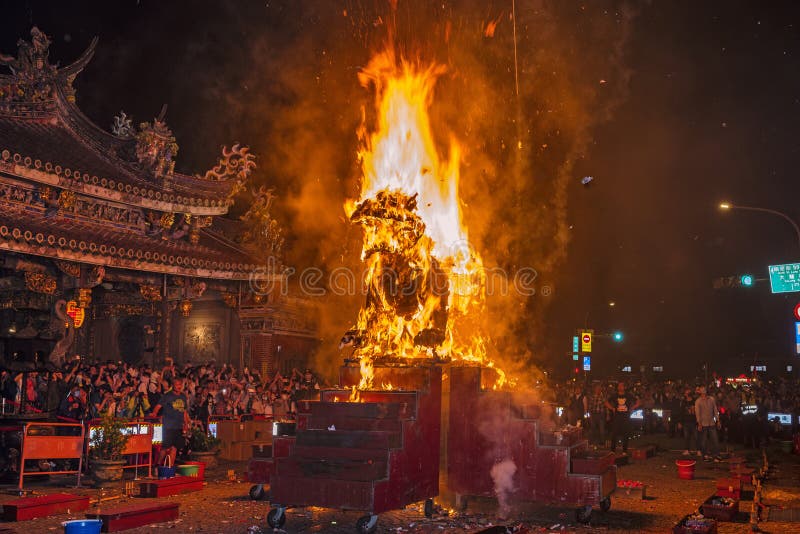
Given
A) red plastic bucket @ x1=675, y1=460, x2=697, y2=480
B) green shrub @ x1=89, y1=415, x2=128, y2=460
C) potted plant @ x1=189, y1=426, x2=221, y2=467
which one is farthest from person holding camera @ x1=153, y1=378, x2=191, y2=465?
red plastic bucket @ x1=675, y1=460, x2=697, y2=480

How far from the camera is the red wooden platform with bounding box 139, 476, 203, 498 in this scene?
1164 centimetres

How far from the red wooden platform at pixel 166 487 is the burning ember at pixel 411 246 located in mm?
3689

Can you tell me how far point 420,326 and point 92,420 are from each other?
23.5 feet

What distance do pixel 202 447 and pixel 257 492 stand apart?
5272 mm

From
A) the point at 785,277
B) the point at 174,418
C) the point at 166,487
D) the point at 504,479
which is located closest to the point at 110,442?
the point at 174,418

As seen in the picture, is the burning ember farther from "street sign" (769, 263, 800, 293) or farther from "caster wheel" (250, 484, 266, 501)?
"street sign" (769, 263, 800, 293)

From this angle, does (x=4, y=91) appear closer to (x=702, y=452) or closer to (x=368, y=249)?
(x=368, y=249)

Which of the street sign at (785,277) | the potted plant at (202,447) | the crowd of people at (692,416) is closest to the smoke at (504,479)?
the potted plant at (202,447)

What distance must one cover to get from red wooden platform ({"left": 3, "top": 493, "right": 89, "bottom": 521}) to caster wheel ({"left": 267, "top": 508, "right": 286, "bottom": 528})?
3.09m

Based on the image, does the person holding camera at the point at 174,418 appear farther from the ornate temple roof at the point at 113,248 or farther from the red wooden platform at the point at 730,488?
the red wooden platform at the point at 730,488

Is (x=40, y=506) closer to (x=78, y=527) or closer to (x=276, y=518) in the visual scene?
(x=78, y=527)

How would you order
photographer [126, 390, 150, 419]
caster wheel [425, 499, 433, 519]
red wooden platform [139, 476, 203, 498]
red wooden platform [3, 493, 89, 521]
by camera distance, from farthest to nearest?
photographer [126, 390, 150, 419], red wooden platform [139, 476, 203, 498], caster wheel [425, 499, 433, 519], red wooden platform [3, 493, 89, 521]

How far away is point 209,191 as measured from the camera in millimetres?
23594

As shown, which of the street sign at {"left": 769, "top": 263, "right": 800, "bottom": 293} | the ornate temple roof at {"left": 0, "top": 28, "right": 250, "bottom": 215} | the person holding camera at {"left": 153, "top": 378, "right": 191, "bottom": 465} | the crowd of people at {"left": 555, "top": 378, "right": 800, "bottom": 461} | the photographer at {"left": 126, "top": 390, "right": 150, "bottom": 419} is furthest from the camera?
the street sign at {"left": 769, "top": 263, "right": 800, "bottom": 293}
